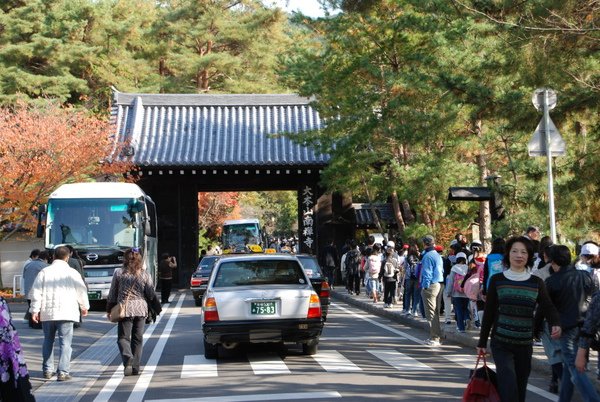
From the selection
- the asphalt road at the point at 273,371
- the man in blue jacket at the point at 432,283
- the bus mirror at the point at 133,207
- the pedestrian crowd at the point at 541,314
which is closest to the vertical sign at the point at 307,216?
the bus mirror at the point at 133,207

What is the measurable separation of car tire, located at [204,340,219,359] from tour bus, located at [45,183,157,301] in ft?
37.1

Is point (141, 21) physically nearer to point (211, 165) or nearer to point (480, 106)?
point (211, 165)

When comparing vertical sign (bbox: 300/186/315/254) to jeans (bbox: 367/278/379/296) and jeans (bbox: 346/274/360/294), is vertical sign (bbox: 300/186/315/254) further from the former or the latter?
jeans (bbox: 367/278/379/296)

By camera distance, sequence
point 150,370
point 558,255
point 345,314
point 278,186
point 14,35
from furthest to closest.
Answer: point 14,35
point 278,186
point 345,314
point 150,370
point 558,255

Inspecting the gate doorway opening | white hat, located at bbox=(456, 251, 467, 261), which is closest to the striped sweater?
white hat, located at bbox=(456, 251, 467, 261)

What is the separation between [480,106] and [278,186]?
81.9 feet

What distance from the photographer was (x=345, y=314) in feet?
73.7

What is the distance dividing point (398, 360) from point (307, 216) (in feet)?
78.7

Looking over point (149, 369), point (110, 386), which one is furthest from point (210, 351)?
point (110, 386)

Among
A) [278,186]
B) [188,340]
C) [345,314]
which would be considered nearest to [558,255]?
[188,340]

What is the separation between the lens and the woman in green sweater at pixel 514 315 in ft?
22.8

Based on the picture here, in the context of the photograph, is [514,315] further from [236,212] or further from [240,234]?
[236,212]

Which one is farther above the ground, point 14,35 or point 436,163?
point 14,35

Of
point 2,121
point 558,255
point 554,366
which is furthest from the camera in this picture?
point 2,121
